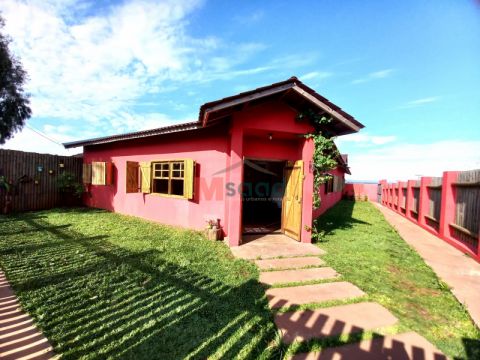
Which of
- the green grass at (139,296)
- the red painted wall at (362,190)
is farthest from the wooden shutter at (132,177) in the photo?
the red painted wall at (362,190)

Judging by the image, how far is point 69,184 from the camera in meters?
10.4

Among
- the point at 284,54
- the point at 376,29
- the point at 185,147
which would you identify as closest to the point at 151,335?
the point at 185,147

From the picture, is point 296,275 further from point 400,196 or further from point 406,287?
point 400,196

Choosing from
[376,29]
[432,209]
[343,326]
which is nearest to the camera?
[343,326]

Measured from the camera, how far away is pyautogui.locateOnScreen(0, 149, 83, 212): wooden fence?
358 inches

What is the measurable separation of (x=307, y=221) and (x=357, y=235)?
7.33ft

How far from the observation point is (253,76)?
9.32 m

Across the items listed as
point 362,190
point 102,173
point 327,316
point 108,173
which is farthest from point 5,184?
point 362,190

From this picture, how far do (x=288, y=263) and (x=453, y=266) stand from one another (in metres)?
3.45

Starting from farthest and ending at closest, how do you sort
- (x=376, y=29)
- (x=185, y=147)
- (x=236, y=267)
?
(x=185, y=147)
(x=376, y=29)
(x=236, y=267)

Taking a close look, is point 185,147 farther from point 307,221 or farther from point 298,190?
point 307,221

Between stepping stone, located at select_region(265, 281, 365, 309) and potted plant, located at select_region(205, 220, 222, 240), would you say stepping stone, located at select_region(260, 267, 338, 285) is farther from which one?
potted plant, located at select_region(205, 220, 222, 240)

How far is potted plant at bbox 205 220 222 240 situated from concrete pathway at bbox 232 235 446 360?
4.51 feet

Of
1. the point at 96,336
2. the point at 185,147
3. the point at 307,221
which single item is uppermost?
the point at 185,147
